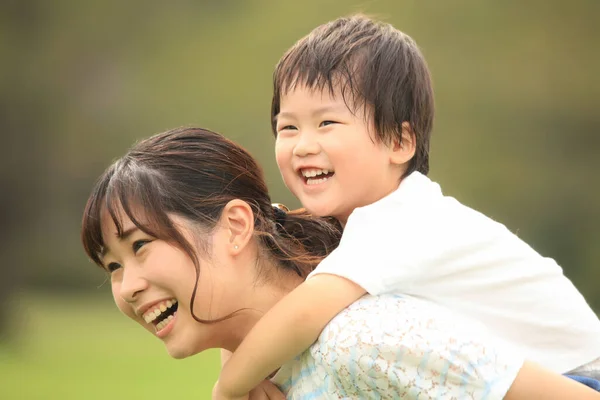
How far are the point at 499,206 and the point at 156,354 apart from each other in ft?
17.6

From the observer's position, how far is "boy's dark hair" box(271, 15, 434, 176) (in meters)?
2.38

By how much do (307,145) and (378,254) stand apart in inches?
16.3

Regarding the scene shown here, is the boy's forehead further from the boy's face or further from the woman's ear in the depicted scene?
the woman's ear

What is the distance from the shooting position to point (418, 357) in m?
1.74

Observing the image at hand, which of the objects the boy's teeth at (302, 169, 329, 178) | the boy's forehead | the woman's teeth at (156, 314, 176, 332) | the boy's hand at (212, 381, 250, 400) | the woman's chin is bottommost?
the boy's hand at (212, 381, 250, 400)

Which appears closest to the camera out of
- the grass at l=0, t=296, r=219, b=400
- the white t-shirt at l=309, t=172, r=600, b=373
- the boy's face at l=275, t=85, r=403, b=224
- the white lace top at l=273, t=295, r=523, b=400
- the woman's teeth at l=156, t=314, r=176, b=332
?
the white lace top at l=273, t=295, r=523, b=400

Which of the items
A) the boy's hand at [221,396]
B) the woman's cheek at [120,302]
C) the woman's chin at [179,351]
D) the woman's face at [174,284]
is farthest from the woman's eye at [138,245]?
the boy's hand at [221,396]

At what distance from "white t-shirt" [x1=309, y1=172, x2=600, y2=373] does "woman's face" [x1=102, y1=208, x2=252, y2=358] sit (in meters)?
0.26

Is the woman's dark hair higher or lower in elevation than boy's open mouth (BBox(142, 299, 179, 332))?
higher

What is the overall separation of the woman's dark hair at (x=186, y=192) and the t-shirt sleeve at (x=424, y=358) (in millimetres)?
530

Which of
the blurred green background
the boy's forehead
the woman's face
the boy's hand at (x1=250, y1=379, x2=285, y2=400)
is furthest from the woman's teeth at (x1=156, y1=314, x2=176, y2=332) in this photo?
the blurred green background

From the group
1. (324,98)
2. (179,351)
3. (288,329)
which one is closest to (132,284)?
(179,351)

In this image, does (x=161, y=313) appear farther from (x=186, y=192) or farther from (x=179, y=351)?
(x=186, y=192)

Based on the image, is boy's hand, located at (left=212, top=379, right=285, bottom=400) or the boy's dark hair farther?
the boy's dark hair
